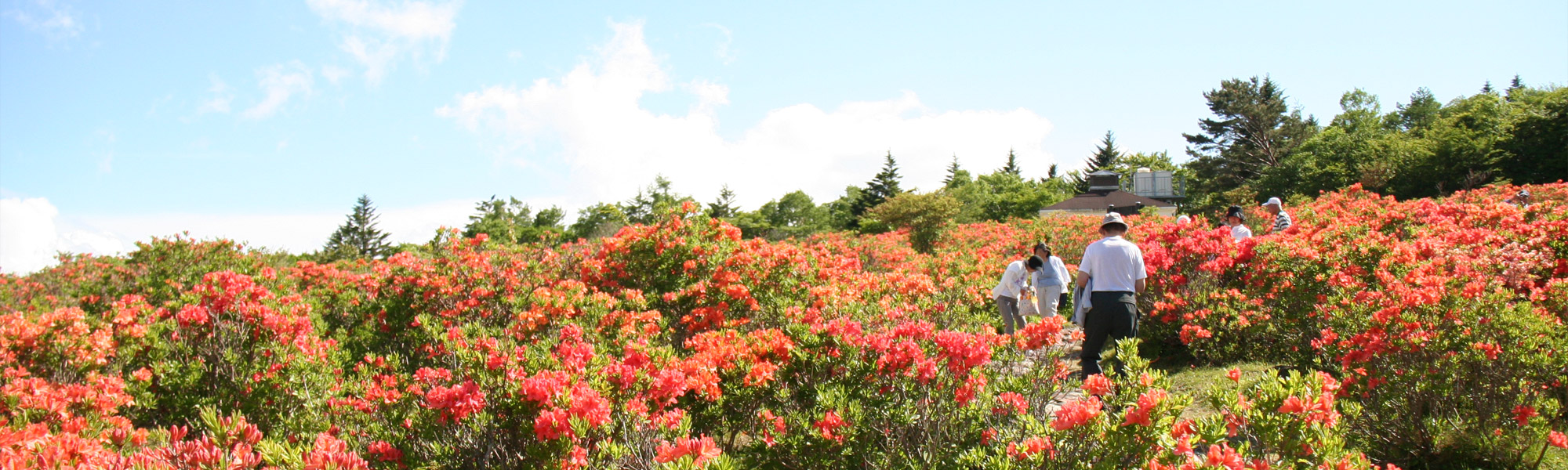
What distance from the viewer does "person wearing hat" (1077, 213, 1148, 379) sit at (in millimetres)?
4922

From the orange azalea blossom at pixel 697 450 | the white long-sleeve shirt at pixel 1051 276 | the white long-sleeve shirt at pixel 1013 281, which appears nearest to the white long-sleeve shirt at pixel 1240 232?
the white long-sleeve shirt at pixel 1051 276

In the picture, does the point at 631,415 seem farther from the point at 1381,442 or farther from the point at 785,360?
the point at 1381,442

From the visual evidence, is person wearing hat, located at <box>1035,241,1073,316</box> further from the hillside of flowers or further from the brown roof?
the brown roof

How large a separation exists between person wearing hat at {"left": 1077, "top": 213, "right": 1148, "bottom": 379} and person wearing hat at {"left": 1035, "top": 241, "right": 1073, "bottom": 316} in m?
1.90

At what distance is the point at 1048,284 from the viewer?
700cm

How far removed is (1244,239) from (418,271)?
24.3ft

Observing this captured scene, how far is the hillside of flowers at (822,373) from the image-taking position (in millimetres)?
2535

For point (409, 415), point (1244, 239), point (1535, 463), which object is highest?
point (1244, 239)

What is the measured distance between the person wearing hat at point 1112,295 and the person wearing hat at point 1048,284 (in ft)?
6.23

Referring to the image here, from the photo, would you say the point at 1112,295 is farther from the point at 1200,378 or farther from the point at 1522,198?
the point at 1522,198

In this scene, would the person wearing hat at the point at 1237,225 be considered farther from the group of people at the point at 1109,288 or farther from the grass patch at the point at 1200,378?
the group of people at the point at 1109,288

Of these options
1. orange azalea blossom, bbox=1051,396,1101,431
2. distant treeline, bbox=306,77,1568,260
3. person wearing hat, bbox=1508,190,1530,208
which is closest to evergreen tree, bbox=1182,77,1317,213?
distant treeline, bbox=306,77,1568,260

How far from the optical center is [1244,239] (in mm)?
6605

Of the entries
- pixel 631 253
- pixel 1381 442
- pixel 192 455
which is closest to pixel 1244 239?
pixel 1381 442
